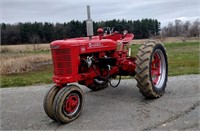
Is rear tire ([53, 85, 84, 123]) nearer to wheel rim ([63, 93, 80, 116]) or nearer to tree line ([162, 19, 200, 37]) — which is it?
wheel rim ([63, 93, 80, 116])

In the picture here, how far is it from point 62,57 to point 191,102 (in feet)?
9.33

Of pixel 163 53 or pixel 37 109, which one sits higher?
pixel 163 53

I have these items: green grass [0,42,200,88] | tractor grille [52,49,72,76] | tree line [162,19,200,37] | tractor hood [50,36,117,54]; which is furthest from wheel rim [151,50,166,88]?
tree line [162,19,200,37]

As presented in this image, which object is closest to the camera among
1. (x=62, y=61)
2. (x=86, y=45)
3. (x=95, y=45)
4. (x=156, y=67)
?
(x=62, y=61)

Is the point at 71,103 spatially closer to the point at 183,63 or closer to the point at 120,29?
the point at 120,29

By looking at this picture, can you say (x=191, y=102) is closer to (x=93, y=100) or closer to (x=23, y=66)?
(x=93, y=100)

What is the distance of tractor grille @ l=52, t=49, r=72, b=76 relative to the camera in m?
5.43

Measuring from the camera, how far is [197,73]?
9.59 meters

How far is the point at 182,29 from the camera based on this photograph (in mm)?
67062

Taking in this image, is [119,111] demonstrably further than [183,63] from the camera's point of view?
No

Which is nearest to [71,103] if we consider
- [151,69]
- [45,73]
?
[151,69]

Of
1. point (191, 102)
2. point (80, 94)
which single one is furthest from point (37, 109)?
point (191, 102)

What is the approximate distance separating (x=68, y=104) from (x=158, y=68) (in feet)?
9.69

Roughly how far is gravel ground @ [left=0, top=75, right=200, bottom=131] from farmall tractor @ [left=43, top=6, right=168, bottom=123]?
25 centimetres
